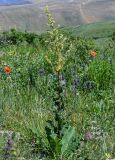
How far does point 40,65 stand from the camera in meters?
9.27

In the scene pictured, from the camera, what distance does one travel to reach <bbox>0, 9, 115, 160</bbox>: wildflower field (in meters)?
5.18

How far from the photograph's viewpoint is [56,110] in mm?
5367

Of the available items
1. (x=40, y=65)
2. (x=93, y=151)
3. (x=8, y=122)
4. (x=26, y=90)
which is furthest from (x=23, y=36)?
(x=93, y=151)

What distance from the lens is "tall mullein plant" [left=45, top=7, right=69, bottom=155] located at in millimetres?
5098

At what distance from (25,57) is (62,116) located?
5236 millimetres

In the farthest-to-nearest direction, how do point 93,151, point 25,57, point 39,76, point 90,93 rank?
point 25,57 → point 39,76 → point 90,93 → point 93,151

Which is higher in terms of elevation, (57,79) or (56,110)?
(57,79)

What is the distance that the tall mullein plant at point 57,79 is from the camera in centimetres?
510

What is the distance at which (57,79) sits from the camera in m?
5.34

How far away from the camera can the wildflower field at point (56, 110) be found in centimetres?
518

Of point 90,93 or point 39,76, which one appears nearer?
point 90,93

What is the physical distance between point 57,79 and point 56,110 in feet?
1.03

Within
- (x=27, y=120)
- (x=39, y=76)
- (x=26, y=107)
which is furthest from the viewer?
(x=39, y=76)

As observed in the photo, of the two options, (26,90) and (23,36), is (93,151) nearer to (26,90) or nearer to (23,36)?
(26,90)
